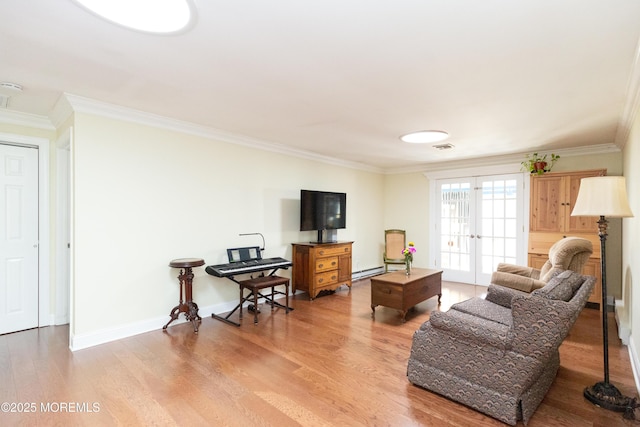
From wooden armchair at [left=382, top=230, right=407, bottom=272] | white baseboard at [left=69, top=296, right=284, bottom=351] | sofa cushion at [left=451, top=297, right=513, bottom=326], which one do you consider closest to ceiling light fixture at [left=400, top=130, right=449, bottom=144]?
sofa cushion at [left=451, top=297, right=513, bottom=326]

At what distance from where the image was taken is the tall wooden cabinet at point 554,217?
455 cm

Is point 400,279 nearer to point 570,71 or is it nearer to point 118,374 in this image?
point 570,71

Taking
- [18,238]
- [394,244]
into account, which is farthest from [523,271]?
[18,238]

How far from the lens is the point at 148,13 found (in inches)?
67.0

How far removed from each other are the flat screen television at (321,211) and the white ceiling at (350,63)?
1567mm

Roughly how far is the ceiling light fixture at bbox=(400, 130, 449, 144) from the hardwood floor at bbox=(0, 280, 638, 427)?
2375mm

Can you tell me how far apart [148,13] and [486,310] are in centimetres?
331

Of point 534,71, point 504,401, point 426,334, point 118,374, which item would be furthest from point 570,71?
point 118,374

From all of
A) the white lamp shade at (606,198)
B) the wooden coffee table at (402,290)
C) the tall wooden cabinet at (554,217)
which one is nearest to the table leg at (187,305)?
the wooden coffee table at (402,290)

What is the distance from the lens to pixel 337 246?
522cm

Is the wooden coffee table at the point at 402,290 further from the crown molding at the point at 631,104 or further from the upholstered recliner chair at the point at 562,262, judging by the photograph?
the crown molding at the point at 631,104

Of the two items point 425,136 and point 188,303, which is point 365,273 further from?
point 188,303

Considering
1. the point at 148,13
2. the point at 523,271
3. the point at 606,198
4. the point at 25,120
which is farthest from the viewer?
the point at 523,271

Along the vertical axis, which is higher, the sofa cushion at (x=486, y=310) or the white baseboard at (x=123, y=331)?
the sofa cushion at (x=486, y=310)
